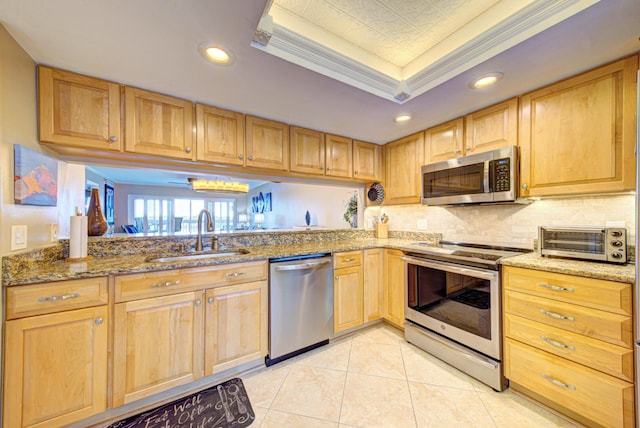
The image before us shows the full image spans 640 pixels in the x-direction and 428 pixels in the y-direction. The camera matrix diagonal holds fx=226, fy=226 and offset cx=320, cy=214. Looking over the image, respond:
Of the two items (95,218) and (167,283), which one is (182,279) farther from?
(95,218)

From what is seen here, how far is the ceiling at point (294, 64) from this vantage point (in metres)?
1.05

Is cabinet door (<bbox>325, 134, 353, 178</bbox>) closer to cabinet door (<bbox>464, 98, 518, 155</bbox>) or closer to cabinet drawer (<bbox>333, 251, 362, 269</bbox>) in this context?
cabinet drawer (<bbox>333, 251, 362, 269</bbox>)

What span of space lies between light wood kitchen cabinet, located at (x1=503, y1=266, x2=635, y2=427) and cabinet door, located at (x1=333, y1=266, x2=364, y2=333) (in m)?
1.16

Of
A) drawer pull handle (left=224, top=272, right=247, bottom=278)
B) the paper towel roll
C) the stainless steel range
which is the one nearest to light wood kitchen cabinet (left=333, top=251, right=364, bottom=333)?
the stainless steel range

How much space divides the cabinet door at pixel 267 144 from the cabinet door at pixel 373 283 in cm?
129

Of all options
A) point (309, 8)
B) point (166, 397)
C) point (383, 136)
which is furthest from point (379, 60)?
point (166, 397)

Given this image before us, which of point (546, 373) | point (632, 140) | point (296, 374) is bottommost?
point (296, 374)

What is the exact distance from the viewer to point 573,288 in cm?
127

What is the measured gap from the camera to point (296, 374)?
174cm

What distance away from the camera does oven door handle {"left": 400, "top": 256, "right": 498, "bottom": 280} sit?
1.59m

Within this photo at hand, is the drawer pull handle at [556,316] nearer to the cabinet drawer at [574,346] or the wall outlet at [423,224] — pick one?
the cabinet drawer at [574,346]

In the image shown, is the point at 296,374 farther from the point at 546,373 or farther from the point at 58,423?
the point at 546,373

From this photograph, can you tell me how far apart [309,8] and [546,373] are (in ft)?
8.53

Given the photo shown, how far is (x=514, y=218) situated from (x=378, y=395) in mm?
1816
